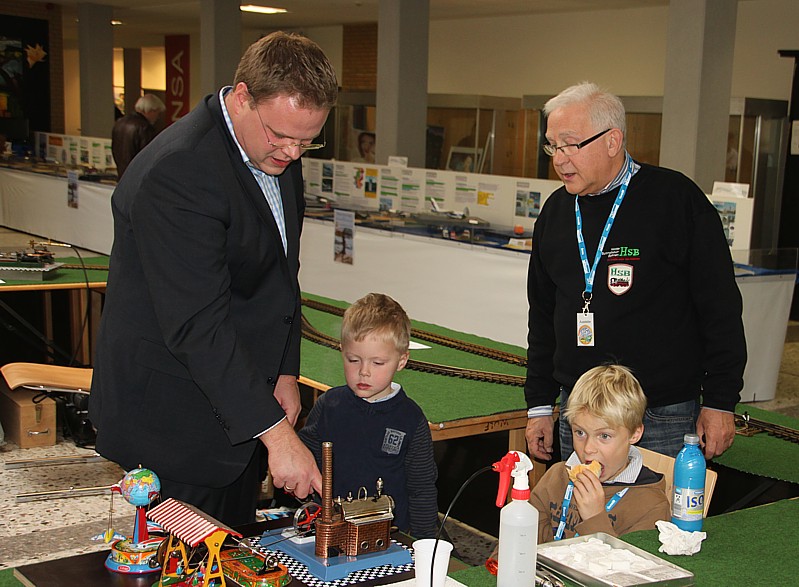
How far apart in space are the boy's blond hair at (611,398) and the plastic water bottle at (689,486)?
34 cm

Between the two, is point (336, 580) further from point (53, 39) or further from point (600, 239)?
point (53, 39)

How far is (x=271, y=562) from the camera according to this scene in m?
1.78

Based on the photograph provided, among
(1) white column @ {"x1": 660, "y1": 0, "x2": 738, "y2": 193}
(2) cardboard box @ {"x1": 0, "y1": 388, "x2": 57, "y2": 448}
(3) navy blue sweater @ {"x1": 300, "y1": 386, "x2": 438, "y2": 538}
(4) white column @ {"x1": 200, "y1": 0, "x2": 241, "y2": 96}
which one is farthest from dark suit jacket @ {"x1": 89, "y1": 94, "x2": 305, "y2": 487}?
(4) white column @ {"x1": 200, "y1": 0, "x2": 241, "y2": 96}

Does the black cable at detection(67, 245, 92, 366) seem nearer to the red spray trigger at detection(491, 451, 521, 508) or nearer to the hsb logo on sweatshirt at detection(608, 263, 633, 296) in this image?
the hsb logo on sweatshirt at detection(608, 263, 633, 296)

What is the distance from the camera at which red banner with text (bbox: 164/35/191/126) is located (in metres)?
20.5

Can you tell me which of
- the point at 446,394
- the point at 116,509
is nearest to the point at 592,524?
the point at 446,394

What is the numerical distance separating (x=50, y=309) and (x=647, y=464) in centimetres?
455

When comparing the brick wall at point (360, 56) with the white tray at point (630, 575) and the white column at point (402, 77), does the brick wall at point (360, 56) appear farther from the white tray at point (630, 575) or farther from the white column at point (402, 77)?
the white tray at point (630, 575)

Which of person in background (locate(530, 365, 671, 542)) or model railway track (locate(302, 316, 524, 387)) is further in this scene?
model railway track (locate(302, 316, 524, 387))

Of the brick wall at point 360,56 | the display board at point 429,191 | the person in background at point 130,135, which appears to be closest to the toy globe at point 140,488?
the display board at point 429,191

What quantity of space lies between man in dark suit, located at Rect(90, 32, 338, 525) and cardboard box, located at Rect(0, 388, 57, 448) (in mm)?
3030

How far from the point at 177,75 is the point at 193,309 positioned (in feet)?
65.7

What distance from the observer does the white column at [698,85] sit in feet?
25.6

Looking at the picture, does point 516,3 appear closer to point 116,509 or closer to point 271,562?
point 116,509
